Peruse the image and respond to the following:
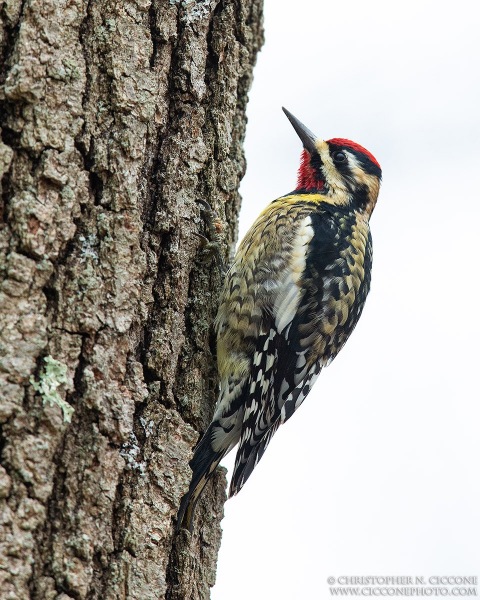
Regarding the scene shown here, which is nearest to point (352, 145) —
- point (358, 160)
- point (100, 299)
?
point (358, 160)

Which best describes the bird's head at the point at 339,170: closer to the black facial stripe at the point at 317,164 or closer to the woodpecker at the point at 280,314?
the black facial stripe at the point at 317,164

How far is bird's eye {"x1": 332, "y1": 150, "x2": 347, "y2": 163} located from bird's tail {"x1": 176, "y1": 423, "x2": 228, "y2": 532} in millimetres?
2077

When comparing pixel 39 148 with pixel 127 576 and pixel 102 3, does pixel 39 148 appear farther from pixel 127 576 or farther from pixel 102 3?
pixel 127 576

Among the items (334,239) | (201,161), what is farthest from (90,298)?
(334,239)

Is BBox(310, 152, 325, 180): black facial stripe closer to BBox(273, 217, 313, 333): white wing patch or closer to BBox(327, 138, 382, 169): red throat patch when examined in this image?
BBox(327, 138, 382, 169): red throat patch

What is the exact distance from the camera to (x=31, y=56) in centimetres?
225

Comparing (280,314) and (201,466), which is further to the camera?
(280,314)

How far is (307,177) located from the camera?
14.9ft

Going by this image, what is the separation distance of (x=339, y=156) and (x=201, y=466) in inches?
89.3

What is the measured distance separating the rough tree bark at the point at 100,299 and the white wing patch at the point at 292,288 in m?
0.77

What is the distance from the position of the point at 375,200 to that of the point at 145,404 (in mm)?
2651

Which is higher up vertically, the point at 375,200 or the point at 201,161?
the point at 375,200

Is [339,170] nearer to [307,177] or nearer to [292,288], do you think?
[307,177]

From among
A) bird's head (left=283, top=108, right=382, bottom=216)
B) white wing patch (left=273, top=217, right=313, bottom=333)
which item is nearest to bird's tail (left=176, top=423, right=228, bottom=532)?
white wing patch (left=273, top=217, right=313, bottom=333)
